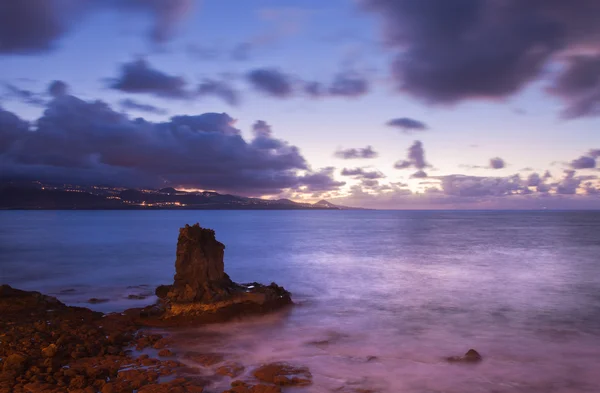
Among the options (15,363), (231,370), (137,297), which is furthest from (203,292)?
(15,363)

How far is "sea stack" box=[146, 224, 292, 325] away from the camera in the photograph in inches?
548

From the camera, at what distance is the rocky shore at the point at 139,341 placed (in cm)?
843

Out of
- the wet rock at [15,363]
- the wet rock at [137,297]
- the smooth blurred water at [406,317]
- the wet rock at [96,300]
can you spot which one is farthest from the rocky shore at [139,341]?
the wet rock at [137,297]

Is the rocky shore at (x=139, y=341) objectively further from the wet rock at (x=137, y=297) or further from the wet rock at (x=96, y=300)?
the wet rock at (x=137, y=297)

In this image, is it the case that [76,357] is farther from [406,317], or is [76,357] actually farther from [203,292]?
[406,317]

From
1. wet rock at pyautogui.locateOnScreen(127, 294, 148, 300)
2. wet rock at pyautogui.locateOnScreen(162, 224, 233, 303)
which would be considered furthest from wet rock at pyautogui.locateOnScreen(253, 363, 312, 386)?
wet rock at pyautogui.locateOnScreen(127, 294, 148, 300)

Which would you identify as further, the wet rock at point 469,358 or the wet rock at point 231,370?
the wet rock at point 469,358

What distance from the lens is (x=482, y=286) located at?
2212 cm

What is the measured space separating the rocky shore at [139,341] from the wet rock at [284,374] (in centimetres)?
2

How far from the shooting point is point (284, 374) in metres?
9.55

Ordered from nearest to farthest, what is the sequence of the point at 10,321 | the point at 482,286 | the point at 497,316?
the point at 10,321 → the point at 497,316 → the point at 482,286

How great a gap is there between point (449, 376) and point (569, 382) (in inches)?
101

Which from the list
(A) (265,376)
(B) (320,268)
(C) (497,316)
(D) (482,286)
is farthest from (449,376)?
(B) (320,268)

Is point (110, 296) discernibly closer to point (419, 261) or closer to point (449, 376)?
point (449, 376)
